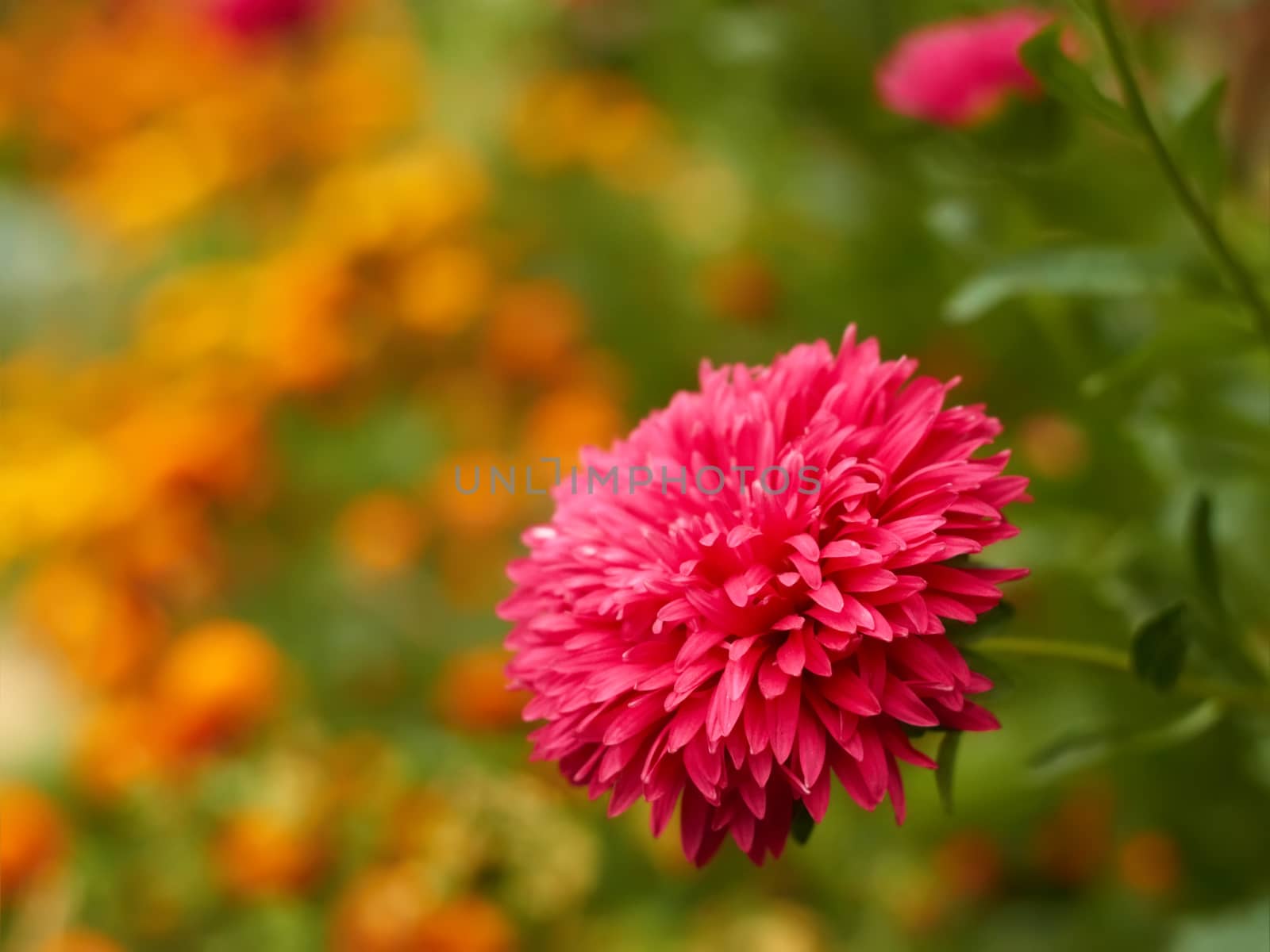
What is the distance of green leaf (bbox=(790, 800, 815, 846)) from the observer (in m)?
0.30

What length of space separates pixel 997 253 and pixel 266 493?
0.55 metres

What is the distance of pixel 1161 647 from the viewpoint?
33 cm

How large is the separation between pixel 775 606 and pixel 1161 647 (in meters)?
0.13

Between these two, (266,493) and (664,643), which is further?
(266,493)

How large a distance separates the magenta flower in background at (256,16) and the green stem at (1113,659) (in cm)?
96

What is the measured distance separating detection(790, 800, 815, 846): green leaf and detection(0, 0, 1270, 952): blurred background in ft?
0.22

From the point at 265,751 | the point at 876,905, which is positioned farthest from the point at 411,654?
the point at 876,905

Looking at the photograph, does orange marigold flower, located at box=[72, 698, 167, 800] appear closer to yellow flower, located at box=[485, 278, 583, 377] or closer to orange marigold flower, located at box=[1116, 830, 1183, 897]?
yellow flower, located at box=[485, 278, 583, 377]

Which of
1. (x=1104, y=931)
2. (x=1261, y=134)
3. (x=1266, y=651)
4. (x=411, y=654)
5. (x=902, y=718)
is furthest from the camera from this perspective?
(x=1261, y=134)

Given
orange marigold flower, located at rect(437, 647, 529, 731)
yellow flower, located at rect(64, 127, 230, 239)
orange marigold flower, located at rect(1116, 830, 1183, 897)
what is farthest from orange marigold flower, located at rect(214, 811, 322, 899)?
yellow flower, located at rect(64, 127, 230, 239)

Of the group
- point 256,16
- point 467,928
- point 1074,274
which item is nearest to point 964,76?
point 1074,274

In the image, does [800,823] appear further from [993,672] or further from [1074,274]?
[1074,274]

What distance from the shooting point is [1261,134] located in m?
0.95

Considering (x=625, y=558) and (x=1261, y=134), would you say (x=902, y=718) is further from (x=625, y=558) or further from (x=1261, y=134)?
(x=1261, y=134)
